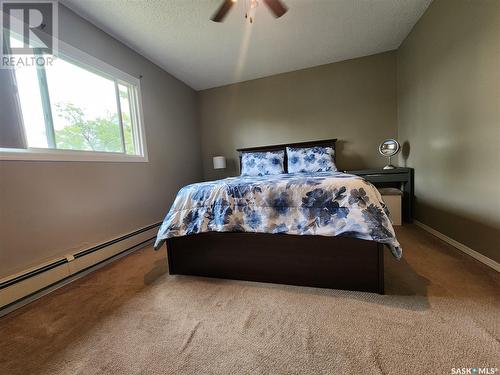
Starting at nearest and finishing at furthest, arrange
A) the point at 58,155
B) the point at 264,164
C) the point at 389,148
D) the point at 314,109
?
the point at 58,155
the point at 389,148
the point at 264,164
the point at 314,109

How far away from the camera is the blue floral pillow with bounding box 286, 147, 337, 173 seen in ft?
9.52

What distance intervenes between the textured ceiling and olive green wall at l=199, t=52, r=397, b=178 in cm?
25

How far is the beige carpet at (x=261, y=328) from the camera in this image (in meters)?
0.89

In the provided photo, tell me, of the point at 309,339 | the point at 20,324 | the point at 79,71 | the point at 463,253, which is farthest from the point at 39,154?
the point at 463,253

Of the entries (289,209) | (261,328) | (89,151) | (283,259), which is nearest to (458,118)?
(289,209)

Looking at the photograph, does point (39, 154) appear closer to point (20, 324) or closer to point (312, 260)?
point (20, 324)

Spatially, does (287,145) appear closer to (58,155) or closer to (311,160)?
(311,160)

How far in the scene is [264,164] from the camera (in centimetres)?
310

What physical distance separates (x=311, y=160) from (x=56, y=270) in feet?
9.84

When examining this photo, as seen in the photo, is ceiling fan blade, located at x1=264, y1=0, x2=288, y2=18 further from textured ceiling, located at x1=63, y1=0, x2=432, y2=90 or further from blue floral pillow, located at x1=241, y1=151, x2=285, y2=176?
blue floral pillow, located at x1=241, y1=151, x2=285, y2=176

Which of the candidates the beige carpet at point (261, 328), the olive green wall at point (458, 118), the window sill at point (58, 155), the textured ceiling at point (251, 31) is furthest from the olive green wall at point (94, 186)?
the olive green wall at point (458, 118)

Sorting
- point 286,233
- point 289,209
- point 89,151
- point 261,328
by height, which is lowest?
point 261,328

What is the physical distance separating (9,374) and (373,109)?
14.1 feet

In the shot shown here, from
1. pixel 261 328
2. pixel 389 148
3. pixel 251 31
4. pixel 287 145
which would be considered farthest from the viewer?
pixel 287 145
